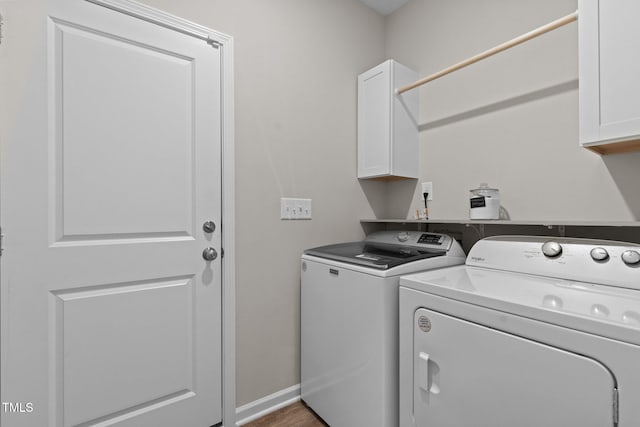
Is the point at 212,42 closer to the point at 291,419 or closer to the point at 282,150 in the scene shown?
the point at 282,150

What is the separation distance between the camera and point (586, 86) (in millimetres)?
1141

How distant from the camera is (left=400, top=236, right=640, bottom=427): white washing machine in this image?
0.77m

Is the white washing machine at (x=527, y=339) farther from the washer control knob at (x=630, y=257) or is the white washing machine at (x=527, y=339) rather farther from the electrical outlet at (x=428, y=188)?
the electrical outlet at (x=428, y=188)

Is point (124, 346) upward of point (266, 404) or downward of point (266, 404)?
upward

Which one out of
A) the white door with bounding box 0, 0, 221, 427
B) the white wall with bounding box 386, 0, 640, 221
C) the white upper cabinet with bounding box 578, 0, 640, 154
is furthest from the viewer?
the white wall with bounding box 386, 0, 640, 221

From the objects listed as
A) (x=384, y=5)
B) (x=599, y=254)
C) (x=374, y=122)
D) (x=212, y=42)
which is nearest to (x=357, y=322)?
(x=599, y=254)

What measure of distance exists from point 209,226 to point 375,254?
2.84 feet

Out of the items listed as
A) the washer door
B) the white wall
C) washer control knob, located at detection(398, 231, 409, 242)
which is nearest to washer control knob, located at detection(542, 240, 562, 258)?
the white wall

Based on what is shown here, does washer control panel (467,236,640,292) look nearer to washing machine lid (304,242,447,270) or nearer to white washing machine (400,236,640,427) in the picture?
white washing machine (400,236,640,427)

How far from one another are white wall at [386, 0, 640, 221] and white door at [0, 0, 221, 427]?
136cm

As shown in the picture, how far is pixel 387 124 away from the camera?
76.5 inches

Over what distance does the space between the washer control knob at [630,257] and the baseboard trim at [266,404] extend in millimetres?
1706

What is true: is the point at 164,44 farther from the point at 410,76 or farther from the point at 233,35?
the point at 410,76

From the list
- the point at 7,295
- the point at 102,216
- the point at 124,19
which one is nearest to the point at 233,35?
the point at 124,19
